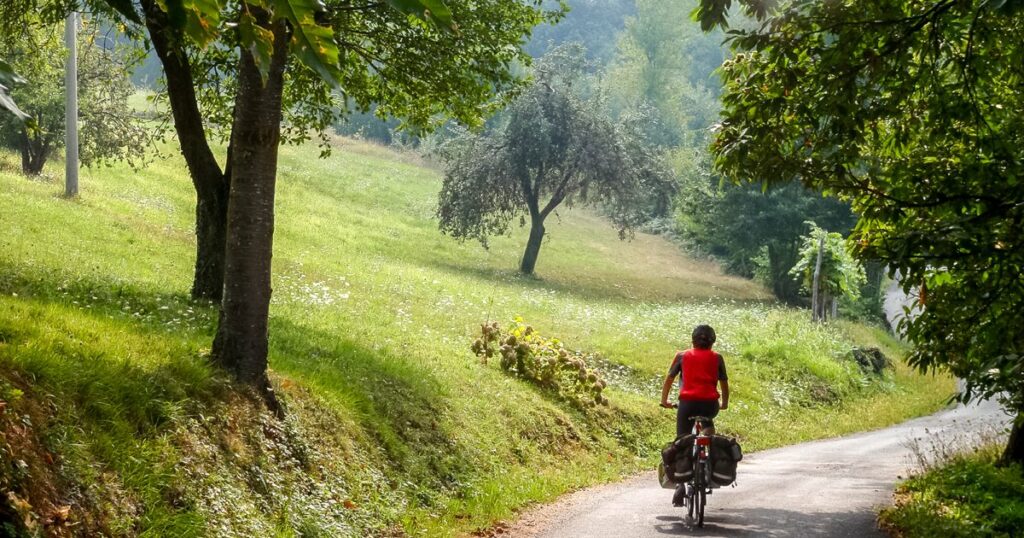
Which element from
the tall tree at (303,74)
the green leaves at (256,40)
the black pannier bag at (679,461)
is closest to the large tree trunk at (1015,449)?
the black pannier bag at (679,461)

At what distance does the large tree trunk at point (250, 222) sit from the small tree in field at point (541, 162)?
107ft

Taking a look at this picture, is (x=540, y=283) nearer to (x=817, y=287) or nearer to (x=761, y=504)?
(x=817, y=287)

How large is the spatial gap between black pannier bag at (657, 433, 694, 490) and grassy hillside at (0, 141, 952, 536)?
6.75 ft

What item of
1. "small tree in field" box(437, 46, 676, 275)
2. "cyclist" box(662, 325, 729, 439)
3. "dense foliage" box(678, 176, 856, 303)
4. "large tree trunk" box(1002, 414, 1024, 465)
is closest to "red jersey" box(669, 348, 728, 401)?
"cyclist" box(662, 325, 729, 439)

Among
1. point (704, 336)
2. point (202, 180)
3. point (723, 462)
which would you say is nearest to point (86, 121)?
point (202, 180)

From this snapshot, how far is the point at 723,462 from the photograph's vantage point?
31.3 ft

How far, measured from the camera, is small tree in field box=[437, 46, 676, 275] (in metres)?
42.8

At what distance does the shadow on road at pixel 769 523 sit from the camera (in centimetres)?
939

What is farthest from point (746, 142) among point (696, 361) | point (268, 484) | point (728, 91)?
point (268, 484)

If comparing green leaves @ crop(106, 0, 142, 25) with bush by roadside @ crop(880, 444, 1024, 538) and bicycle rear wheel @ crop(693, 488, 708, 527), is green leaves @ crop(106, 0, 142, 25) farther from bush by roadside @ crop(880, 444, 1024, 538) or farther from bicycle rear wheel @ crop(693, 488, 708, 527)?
bush by roadside @ crop(880, 444, 1024, 538)

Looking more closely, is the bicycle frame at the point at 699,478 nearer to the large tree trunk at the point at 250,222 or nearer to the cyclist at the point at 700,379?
the cyclist at the point at 700,379

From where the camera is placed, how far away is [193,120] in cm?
1409

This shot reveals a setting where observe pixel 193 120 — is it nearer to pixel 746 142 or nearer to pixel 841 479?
pixel 746 142

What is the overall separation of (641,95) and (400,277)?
238ft
